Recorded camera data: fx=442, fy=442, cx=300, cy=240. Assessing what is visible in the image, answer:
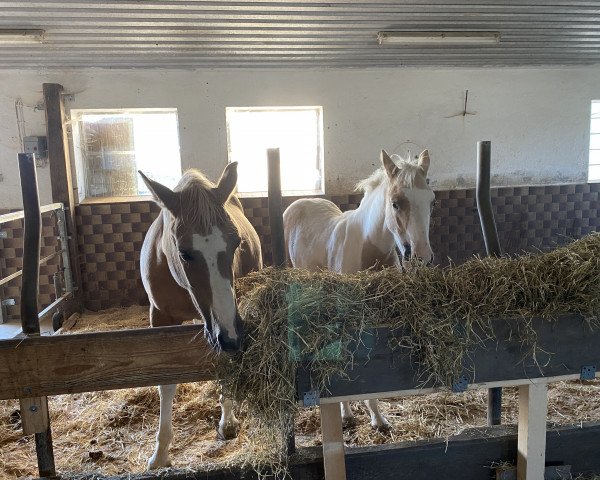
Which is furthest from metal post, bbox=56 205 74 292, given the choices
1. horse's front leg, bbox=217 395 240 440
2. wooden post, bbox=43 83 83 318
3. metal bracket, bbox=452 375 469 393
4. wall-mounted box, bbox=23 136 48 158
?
metal bracket, bbox=452 375 469 393

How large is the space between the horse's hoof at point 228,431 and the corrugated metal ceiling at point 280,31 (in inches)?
125

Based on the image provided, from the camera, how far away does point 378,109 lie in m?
5.87

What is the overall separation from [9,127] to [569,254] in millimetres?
5836

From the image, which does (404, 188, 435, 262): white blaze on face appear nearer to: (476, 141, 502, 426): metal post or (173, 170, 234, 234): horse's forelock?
(476, 141, 502, 426): metal post

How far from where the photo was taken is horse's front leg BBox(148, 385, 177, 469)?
7.59 feet

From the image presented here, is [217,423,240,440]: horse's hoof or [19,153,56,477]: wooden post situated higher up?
[19,153,56,477]: wooden post

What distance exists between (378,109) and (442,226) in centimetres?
182

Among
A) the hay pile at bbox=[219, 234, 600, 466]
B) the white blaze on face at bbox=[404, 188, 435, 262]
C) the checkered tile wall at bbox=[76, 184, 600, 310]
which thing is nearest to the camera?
the hay pile at bbox=[219, 234, 600, 466]

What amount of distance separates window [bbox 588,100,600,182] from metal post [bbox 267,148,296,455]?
6.46 m

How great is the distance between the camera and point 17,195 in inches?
209

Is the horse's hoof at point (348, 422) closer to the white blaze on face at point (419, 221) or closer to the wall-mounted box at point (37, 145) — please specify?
the white blaze on face at point (419, 221)

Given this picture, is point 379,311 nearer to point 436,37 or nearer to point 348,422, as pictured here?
point 348,422

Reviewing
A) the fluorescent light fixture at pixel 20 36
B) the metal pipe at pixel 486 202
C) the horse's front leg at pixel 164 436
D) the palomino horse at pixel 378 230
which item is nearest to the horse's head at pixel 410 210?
the palomino horse at pixel 378 230

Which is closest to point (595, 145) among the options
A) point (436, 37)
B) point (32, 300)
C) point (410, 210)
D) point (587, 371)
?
point (436, 37)
